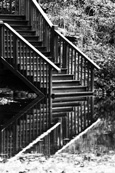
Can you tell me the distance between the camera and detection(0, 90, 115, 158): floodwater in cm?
1038

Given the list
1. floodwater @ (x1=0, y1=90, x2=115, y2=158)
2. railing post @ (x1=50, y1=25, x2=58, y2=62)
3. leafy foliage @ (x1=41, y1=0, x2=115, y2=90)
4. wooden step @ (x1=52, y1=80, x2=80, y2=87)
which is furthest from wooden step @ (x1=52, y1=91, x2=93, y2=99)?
leafy foliage @ (x1=41, y1=0, x2=115, y2=90)

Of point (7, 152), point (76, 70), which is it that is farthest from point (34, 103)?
point (7, 152)

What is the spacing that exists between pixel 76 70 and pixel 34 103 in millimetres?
4635

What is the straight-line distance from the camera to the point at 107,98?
20891 millimetres

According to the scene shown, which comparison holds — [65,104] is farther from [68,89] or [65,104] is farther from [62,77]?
[62,77]

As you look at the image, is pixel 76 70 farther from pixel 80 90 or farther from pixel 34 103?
pixel 34 103

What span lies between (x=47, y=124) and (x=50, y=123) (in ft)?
0.56

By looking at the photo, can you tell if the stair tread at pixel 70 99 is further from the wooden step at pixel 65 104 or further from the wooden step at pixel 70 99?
the wooden step at pixel 65 104

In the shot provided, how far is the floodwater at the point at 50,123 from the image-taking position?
10.4 m

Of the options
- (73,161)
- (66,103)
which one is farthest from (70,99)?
(73,161)

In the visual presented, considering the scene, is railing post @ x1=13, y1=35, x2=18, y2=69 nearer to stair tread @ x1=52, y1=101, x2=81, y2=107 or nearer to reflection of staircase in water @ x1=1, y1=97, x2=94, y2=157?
reflection of staircase in water @ x1=1, y1=97, x2=94, y2=157

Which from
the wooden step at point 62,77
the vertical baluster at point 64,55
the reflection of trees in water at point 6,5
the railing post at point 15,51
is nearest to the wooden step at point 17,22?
the reflection of trees in water at point 6,5

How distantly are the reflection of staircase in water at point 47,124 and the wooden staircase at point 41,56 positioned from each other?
89cm

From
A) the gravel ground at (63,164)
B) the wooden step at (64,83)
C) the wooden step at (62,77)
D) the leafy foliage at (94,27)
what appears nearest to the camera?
the gravel ground at (63,164)
